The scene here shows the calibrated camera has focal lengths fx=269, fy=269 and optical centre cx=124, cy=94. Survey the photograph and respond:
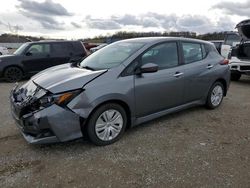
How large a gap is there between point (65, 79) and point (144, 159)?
1558 millimetres

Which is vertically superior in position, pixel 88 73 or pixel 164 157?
pixel 88 73

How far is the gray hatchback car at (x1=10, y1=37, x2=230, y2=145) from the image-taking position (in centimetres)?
355

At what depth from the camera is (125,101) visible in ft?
13.2

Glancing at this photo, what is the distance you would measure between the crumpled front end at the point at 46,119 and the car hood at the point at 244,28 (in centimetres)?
684

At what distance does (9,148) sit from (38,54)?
6.81 meters

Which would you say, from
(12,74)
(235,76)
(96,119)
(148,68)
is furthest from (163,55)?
(12,74)

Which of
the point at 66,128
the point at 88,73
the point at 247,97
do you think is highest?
the point at 88,73

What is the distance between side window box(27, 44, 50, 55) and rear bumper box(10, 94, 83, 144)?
692 centimetres

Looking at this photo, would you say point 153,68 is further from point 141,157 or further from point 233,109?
point 233,109

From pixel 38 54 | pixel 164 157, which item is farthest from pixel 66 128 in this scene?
pixel 38 54

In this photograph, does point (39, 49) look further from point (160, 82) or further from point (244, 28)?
point (244, 28)

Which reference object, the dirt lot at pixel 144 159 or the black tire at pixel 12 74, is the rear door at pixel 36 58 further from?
the dirt lot at pixel 144 159

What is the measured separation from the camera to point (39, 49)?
33.4 ft

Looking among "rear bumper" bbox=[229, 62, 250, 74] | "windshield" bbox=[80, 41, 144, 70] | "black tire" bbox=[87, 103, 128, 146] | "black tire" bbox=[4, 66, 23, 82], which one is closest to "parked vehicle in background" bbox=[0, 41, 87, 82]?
"black tire" bbox=[4, 66, 23, 82]
